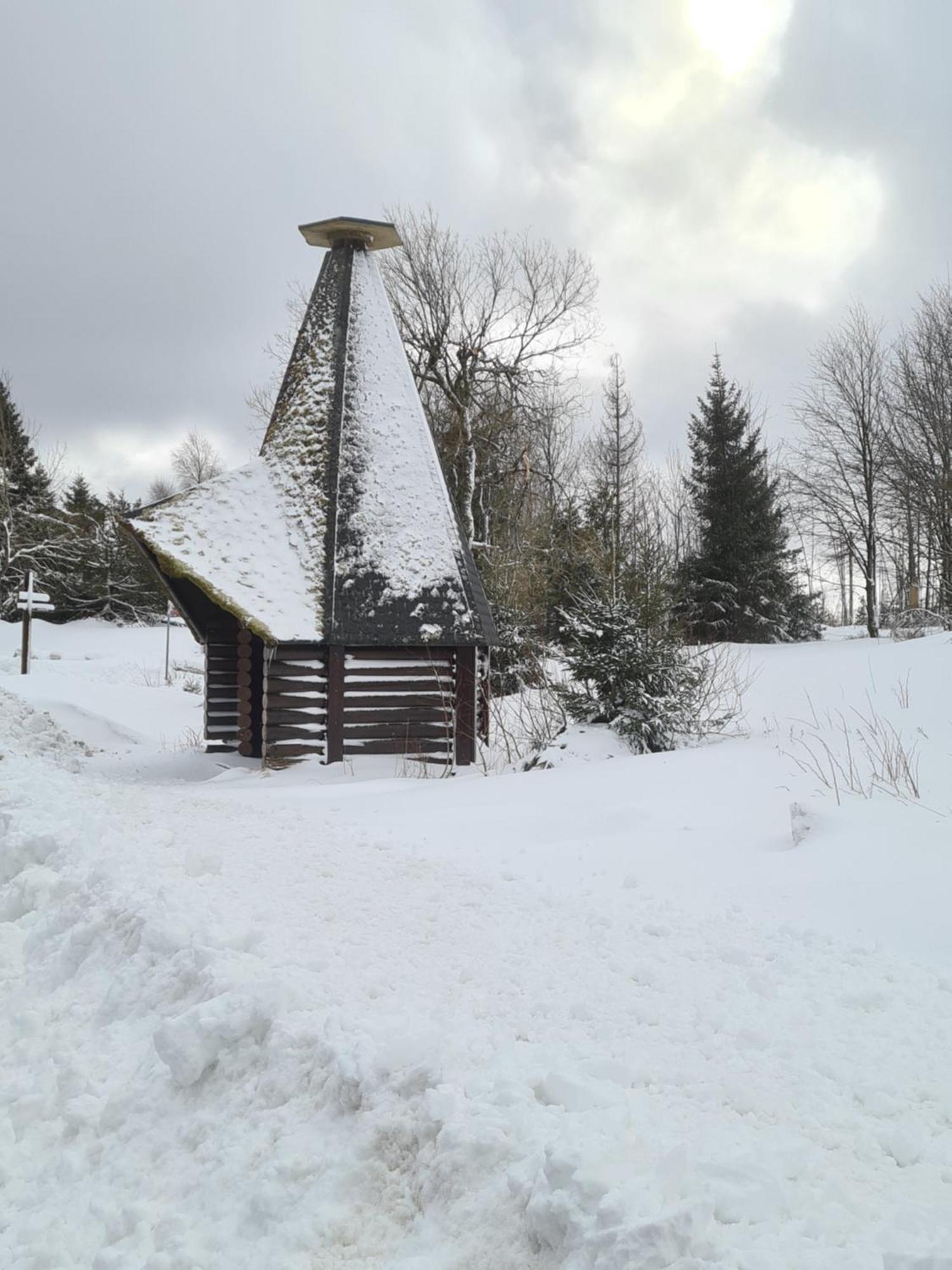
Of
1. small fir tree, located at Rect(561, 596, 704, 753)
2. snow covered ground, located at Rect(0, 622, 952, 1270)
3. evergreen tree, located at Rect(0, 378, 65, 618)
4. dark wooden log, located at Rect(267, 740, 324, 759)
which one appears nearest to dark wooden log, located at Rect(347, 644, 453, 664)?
dark wooden log, located at Rect(267, 740, 324, 759)

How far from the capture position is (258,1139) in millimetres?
2246

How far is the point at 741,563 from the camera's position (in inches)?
1032

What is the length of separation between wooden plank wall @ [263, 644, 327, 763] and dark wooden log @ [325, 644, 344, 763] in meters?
0.08

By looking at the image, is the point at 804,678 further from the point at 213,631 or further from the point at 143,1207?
the point at 143,1207

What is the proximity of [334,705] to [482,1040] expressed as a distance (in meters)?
7.10

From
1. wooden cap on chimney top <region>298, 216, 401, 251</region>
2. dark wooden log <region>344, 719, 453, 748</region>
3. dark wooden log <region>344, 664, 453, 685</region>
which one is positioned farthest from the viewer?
wooden cap on chimney top <region>298, 216, 401, 251</region>

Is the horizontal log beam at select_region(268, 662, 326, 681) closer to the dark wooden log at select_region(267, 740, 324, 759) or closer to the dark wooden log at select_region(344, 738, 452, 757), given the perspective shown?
the dark wooden log at select_region(267, 740, 324, 759)

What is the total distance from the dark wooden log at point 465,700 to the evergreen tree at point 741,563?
1677 cm

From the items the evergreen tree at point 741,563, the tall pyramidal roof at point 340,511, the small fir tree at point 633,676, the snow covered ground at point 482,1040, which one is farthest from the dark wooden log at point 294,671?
the evergreen tree at point 741,563

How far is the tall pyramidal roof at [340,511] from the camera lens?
940 cm

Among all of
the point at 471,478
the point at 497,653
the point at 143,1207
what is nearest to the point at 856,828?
the point at 143,1207

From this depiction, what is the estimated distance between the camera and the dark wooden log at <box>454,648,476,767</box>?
386 inches

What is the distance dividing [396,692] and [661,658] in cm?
309

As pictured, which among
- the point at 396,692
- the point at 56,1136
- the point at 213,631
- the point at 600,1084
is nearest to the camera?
the point at 600,1084
